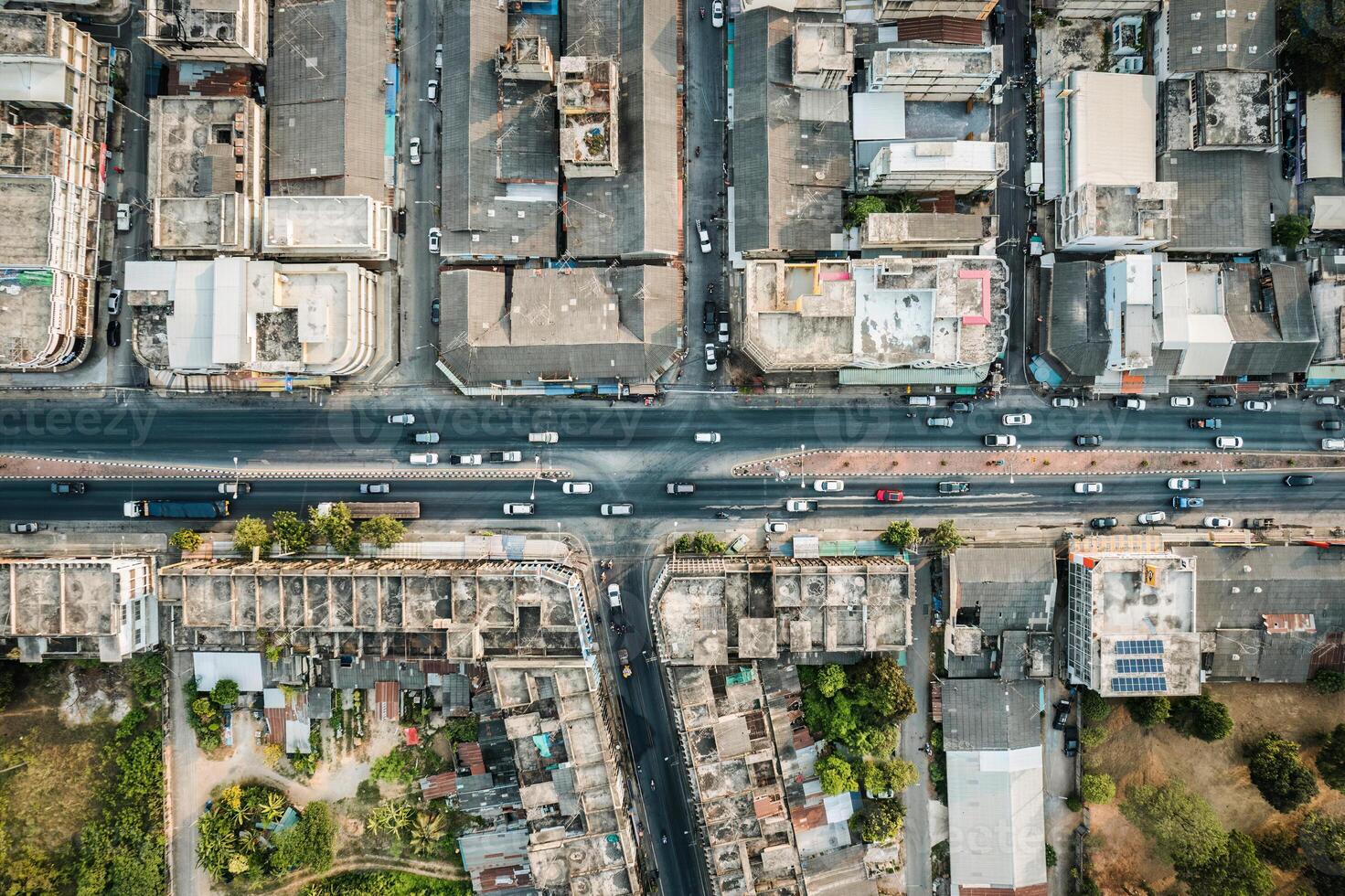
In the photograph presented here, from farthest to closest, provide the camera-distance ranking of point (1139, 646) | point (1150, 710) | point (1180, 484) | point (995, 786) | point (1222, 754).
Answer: point (1222, 754), point (1180, 484), point (1150, 710), point (995, 786), point (1139, 646)

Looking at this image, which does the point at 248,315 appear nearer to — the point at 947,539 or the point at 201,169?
the point at 201,169

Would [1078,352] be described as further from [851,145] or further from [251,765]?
[251,765]

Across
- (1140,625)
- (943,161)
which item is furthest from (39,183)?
(1140,625)

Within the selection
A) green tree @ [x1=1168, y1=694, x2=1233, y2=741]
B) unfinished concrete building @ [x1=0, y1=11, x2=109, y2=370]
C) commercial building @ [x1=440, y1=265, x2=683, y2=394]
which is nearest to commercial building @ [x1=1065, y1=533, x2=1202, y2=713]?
green tree @ [x1=1168, y1=694, x2=1233, y2=741]

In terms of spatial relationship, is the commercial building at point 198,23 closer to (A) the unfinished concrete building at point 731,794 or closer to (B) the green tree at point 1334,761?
(A) the unfinished concrete building at point 731,794

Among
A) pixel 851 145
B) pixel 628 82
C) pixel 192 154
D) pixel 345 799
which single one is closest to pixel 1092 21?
pixel 851 145

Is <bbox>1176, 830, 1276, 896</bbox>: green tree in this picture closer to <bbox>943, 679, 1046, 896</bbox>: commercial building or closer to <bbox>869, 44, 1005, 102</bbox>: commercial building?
<bbox>943, 679, 1046, 896</bbox>: commercial building

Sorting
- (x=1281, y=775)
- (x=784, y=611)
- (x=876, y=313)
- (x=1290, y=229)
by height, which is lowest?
(x=1281, y=775)
